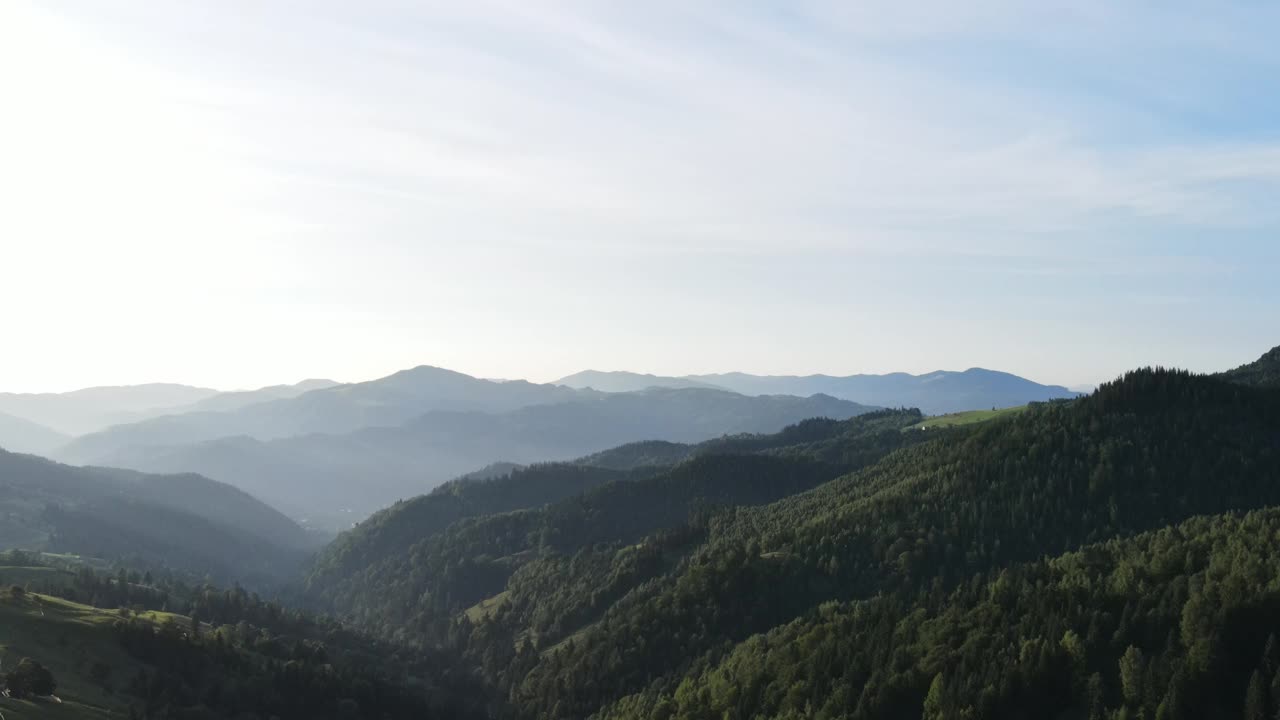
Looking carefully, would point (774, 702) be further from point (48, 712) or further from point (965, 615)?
point (48, 712)

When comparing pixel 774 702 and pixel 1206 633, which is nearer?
pixel 1206 633

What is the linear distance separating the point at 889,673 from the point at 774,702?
25.6 m

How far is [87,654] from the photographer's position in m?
180

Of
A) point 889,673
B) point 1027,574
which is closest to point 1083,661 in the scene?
point 889,673

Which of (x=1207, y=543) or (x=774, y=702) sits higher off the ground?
(x=1207, y=543)

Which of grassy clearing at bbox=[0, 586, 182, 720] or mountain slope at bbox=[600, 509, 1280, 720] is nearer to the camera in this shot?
mountain slope at bbox=[600, 509, 1280, 720]

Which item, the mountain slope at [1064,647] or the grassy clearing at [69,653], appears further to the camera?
the grassy clearing at [69,653]

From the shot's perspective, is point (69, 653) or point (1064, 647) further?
point (69, 653)

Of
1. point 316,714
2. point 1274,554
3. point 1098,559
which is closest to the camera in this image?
point 1274,554

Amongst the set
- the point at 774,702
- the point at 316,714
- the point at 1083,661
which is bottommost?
the point at 316,714

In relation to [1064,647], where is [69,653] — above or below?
below

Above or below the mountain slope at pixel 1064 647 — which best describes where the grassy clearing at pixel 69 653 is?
below

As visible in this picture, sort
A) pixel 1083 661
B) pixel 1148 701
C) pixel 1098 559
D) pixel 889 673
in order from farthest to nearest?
pixel 1098 559
pixel 889 673
pixel 1083 661
pixel 1148 701

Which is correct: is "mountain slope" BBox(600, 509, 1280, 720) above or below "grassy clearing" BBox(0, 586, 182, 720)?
above
